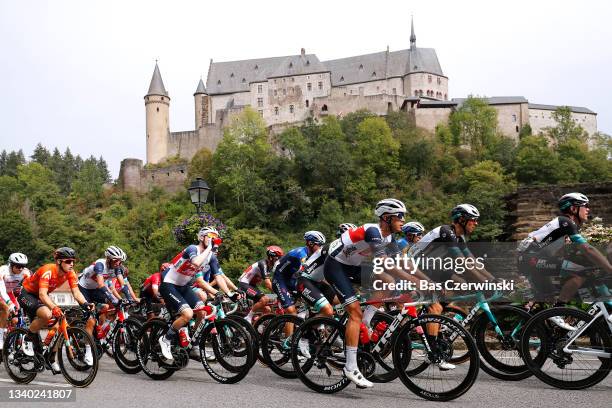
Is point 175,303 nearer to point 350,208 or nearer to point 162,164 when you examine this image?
point 350,208

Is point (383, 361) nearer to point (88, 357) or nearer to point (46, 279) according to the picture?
point (88, 357)

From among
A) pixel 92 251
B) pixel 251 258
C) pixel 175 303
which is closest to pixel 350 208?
pixel 251 258

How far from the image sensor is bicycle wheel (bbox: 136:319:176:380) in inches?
345

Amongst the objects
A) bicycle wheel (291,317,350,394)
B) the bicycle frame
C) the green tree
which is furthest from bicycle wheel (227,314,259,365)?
the green tree

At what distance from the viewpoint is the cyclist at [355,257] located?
7086mm

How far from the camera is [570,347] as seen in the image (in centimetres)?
705

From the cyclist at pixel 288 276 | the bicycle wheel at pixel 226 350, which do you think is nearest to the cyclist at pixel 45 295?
the bicycle wheel at pixel 226 350

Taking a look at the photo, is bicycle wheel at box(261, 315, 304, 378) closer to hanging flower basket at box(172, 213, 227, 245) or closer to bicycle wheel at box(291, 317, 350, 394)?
bicycle wheel at box(291, 317, 350, 394)

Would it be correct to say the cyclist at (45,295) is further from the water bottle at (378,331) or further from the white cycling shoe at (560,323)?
the white cycling shoe at (560,323)

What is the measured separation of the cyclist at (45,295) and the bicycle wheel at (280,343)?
7.33 feet

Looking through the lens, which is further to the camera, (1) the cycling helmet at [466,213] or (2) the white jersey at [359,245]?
(1) the cycling helmet at [466,213]

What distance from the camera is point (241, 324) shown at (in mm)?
8219

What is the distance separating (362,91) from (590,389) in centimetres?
10309

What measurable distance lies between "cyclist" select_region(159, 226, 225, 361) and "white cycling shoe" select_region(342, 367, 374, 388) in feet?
7.93
